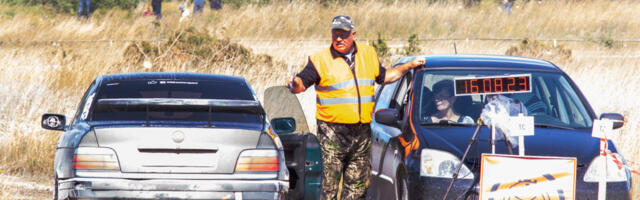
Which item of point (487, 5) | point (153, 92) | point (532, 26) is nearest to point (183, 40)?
point (153, 92)

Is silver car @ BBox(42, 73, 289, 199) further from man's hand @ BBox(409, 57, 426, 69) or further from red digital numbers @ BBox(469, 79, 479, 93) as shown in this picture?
man's hand @ BBox(409, 57, 426, 69)

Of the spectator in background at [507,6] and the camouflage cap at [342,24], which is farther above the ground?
the camouflage cap at [342,24]

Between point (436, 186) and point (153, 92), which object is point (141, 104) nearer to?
point (153, 92)

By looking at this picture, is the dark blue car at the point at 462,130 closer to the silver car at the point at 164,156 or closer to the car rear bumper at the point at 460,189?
the car rear bumper at the point at 460,189

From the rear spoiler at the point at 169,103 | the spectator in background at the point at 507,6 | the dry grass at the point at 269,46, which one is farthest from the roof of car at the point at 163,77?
the spectator in background at the point at 507,6

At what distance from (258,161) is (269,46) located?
1845 cm

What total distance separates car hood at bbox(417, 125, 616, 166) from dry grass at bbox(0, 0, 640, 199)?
244 cm

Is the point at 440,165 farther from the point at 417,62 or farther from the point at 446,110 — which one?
the point at 417,62

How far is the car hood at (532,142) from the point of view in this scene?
716 cm

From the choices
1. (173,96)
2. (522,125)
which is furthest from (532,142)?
(173,96)

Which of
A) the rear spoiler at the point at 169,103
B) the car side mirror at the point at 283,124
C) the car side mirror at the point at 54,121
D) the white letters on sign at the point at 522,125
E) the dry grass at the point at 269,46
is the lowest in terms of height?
the dry grass at the point at 269,46

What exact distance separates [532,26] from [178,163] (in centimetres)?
2799

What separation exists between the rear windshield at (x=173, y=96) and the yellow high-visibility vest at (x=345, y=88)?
59 cm

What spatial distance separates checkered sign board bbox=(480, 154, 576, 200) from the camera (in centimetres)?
638
